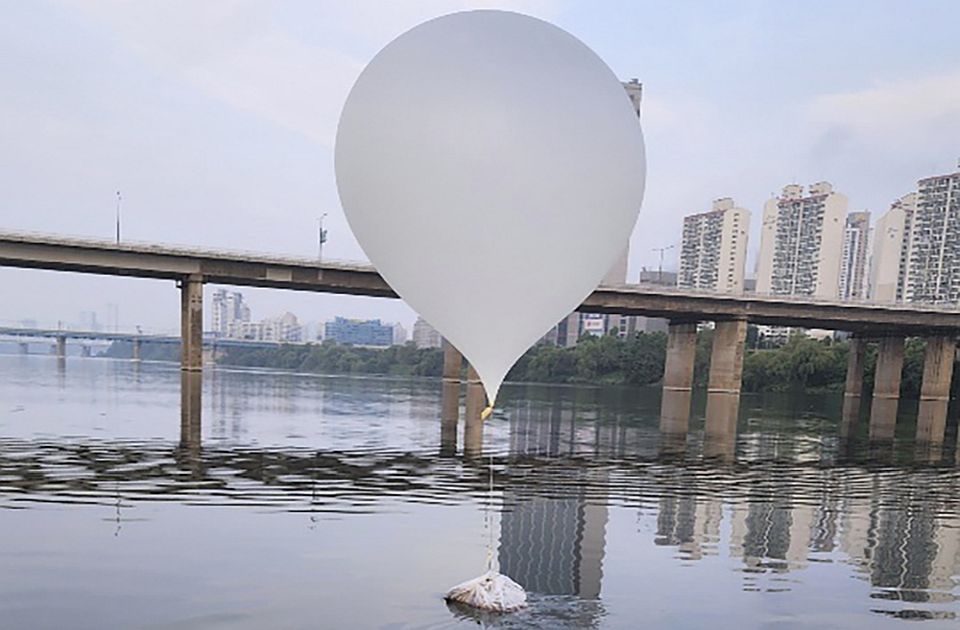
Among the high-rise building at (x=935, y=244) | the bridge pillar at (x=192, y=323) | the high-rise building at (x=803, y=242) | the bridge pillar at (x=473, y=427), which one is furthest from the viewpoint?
the high-rise building at (x=803, y=242)

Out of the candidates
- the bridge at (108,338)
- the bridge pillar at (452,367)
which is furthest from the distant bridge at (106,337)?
the bridge pillar at (452,367)

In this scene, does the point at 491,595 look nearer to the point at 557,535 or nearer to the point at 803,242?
the point at 557,535

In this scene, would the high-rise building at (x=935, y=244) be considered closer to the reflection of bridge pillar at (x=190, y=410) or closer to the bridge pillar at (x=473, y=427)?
the bridge pillar at (x=473, y=427)

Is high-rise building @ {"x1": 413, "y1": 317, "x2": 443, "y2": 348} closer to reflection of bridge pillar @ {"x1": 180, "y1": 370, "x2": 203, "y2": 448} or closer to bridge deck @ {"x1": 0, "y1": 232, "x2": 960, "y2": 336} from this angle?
bridge deck @ {"x1": 0, "y1": 232, "x2": 960, "y2": 336}

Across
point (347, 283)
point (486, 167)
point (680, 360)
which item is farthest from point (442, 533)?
point (680, 360)

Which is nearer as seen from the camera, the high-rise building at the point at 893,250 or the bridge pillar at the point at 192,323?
the bridge pillar at the point at 192,323

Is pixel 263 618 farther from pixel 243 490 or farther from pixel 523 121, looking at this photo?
pixel 243 490
